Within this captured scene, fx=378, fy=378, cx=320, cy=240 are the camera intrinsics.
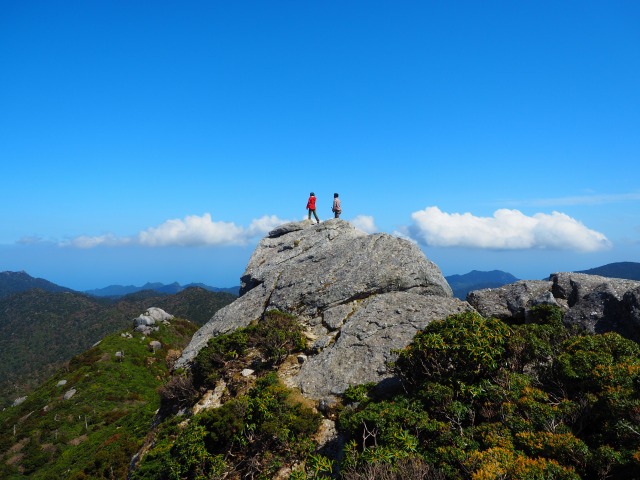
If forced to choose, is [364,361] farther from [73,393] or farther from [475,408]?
[73,393]

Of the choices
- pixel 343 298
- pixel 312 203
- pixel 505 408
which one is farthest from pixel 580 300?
pixel 312 203

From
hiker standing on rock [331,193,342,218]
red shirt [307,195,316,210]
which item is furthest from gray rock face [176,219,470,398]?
red shirt [307,195,316,210]

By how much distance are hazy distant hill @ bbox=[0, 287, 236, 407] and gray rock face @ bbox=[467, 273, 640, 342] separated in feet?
426

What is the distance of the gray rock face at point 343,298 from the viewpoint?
64.3ft

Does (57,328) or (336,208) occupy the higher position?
(336,208)

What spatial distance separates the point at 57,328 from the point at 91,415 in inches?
5673

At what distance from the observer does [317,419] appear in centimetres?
1561

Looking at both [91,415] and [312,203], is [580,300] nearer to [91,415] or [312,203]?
[312,203]

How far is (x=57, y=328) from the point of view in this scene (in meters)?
167

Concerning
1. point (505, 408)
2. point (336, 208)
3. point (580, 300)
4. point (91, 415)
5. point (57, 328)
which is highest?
point (336, 208)

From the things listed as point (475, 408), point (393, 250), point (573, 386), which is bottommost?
point (475, 408)

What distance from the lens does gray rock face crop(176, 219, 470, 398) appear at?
19.6m

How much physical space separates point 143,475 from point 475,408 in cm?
1256

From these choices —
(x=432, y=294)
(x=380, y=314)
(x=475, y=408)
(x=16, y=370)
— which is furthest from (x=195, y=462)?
(x=16, y=370)
